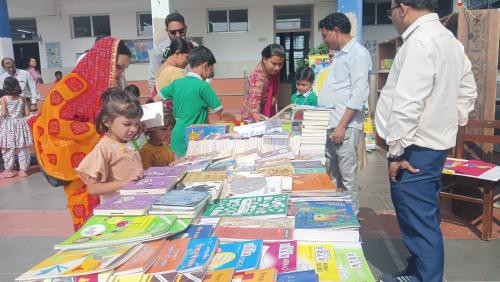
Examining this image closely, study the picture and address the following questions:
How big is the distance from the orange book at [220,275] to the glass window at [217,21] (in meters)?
10.2

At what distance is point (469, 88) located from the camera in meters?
2.04

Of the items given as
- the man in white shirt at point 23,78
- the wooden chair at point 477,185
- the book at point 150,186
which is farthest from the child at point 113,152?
the man in white shirt at point 23,78

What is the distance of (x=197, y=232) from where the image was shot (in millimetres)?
1261

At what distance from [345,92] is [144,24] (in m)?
9.27

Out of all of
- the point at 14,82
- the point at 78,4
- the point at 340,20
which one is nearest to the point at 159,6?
the point at 14,82

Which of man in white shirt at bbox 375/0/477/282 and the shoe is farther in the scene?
the shoe

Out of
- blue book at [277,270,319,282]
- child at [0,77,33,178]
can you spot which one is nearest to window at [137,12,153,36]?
child at [0,77,33,178]

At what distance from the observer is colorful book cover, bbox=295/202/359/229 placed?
1.27 m

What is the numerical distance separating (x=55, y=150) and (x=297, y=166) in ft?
4.29

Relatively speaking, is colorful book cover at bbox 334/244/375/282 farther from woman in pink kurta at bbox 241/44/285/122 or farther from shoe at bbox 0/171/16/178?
shoe at bbox 0/171/16/178

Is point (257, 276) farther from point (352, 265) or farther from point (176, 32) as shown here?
point (176, 32)

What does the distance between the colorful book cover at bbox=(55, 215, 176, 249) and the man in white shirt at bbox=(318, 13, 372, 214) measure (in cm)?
188

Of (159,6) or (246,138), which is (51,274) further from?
(159,6)

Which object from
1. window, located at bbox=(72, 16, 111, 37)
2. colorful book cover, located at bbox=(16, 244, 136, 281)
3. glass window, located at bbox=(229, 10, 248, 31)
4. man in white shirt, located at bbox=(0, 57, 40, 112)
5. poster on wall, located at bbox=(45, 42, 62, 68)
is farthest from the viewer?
poster on wall, located at bbox=(45, 42, 62, 68)
